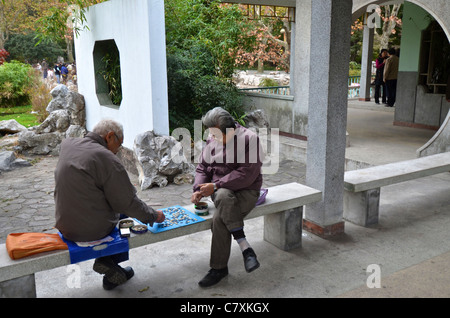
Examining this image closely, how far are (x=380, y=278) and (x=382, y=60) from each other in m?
11.7

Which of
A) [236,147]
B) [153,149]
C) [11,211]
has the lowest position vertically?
[11,211]

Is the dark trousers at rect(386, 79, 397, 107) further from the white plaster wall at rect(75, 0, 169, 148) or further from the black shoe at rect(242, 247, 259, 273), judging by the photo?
the black shoe at rect(242, 247, 259, 273)

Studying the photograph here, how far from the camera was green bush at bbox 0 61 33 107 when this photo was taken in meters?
15.9

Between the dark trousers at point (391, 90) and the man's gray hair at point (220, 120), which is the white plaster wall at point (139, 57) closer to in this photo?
the man's gray hair at point (220, 120)

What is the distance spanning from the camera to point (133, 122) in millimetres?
8445

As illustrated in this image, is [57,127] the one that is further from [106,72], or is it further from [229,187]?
[229,187]

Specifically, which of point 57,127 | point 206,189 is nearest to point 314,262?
point 206,189

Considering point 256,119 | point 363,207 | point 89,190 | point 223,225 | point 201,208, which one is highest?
point 89,190

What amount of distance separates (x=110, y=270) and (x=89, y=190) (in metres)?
0.76

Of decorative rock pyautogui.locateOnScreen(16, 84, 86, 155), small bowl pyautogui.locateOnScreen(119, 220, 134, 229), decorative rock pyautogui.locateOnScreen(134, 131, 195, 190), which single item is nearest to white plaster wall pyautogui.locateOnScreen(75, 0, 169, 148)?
decorative rock pyautogui.locateOnScreen(134, 131, 195, 190)

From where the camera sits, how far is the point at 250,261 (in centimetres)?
386

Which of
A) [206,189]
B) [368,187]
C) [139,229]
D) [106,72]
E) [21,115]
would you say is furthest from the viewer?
[21,115]

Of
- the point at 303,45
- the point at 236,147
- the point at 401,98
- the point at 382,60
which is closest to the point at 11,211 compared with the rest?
the point at 236,147
